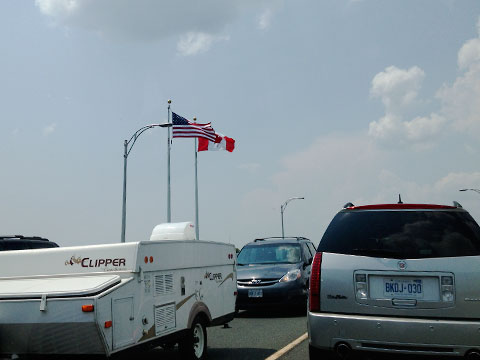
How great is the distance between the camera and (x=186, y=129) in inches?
1151

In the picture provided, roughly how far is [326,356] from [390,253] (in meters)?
1.12

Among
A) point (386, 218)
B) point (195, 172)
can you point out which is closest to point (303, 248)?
point (386, 218)

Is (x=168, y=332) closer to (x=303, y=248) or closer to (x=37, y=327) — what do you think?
(x=37, y=327)

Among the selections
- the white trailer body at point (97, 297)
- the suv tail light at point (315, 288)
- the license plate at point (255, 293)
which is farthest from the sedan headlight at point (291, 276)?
Result: the suv tail light at point (315, 288)

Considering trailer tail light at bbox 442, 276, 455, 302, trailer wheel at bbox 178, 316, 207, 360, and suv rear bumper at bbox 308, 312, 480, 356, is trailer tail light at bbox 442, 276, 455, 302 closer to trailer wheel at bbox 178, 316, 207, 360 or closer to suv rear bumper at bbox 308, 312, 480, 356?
suv rear bumper at bbox 308, 312, 480, 356

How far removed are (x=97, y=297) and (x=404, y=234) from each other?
9.68 feet

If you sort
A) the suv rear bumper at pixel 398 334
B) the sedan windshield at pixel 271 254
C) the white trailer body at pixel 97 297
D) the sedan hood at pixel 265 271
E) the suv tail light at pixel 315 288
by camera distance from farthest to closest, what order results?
the sedan windshield at pixel 271 254 < the sedan hood at pixel 265 271 < the white trailer body at pixel 97 297 < the suv tail light at pixel 315 288 < the suv rear bumper at pixel 398 334

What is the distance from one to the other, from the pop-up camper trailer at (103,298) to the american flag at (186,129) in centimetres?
2156

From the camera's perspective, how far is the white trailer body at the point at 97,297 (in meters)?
5.36

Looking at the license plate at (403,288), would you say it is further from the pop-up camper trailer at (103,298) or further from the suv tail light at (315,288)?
the pop-up camper trailer at (103,298)

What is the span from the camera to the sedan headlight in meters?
12.5

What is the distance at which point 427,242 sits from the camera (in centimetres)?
508

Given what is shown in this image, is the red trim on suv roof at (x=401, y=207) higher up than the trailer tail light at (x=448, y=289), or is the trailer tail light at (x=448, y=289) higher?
the red trim on suv roof at (x=401, y=207)

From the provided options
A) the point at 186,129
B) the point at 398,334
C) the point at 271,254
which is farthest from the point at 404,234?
the point at 186,129
